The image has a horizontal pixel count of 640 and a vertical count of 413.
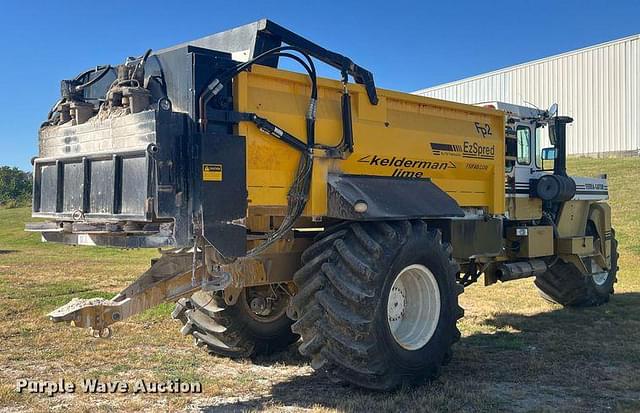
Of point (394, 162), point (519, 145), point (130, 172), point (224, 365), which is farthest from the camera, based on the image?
point (519, 145)

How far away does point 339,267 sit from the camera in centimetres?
514

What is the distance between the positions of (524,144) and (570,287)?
98.8 inches

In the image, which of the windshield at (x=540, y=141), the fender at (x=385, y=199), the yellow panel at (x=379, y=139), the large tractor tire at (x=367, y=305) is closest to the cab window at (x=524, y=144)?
the windshield at (x=540, y=141)

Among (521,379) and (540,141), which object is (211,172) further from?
(540,141)

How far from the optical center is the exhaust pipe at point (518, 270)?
818cm

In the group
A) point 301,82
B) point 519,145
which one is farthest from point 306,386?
point 519,145

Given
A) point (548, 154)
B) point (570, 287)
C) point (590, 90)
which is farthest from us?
point (590, 90)

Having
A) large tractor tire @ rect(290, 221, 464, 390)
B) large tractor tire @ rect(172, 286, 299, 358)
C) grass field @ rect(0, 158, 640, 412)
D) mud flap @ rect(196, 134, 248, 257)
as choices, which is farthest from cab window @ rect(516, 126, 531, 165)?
mud flap @ rect(196, 134, 248, 257)

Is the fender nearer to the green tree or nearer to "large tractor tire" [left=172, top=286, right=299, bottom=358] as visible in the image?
"large tractor tire" [left=172, top=286, right=299, bottom=358]

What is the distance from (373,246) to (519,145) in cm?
429

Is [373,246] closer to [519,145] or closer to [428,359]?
[428,359]

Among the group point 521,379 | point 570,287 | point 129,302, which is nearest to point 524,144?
point 570,287

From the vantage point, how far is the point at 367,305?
501 centimetres

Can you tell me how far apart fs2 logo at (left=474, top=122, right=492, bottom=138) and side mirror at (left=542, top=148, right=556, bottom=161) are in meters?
1.84
